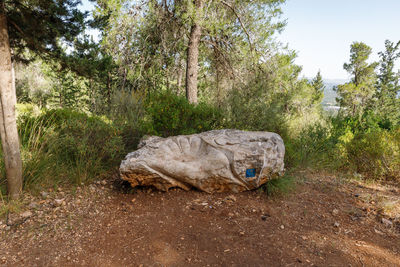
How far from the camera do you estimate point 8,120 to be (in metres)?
2.56

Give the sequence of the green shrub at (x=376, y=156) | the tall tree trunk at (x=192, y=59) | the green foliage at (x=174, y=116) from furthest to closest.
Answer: the tall tree trunk at (x=192, y=59) < the green shrub at (x=376, y=156) < the green foliage at (x=174, y=116)

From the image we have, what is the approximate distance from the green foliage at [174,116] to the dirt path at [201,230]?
135 cm

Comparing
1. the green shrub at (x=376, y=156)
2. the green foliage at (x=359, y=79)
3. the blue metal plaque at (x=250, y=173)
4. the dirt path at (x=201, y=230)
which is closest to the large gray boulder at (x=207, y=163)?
the blue metal plaque at (x=250, y=173)

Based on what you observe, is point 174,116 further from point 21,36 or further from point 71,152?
point 21,36

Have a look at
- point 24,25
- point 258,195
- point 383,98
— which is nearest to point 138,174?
point 258,195

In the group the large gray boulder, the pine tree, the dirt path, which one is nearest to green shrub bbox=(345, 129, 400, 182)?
the dirt path

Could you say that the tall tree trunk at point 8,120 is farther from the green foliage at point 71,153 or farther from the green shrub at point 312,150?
the green shrub at point 312,150

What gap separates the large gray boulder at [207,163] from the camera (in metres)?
3.08

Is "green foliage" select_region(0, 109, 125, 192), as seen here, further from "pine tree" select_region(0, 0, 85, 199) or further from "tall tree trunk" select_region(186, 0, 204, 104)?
"tall tree trunk" select_region(186, 0, 204, 104)

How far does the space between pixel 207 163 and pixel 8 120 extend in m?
2.44

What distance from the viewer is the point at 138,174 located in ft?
10.00

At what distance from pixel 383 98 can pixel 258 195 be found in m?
28.6

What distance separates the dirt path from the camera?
2072 mm

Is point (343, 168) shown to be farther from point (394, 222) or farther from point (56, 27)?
point (56, 27)
